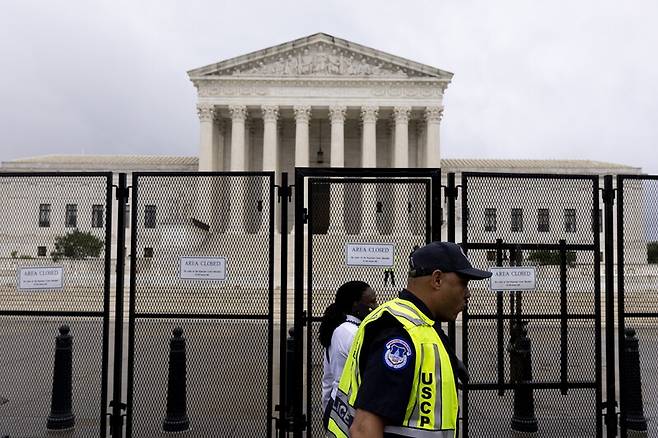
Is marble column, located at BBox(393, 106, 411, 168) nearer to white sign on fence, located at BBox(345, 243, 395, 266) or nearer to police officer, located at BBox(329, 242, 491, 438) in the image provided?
white sign on fence, located at BBox(345, 243, 395, 266)

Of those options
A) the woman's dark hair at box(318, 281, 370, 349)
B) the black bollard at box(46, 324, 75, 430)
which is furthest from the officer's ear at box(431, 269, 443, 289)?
the black bollard at box(46, 324, 75, 430)

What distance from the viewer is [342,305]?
5.17m

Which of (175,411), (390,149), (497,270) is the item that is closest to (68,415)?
(175,411)

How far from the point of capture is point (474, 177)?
6461mm

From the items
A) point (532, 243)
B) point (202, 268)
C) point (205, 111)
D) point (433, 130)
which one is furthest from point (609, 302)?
point (205, 111)

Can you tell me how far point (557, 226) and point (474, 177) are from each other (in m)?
1.15

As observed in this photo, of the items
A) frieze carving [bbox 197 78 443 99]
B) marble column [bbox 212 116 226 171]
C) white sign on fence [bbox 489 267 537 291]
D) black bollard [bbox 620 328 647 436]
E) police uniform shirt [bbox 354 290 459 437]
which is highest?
frieze carving [bbox 197 78 443 99]

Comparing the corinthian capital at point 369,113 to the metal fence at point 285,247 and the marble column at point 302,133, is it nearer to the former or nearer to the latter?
the marble column at point 302,133

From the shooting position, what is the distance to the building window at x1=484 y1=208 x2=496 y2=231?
21.4 ft

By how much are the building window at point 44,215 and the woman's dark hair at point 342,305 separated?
3.36 meters

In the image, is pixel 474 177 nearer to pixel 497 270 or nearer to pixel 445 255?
pixel 497 270

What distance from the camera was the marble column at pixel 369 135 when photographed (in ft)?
186

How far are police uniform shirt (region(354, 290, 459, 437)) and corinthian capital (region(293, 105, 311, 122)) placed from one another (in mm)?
55611

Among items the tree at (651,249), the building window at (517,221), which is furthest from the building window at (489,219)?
the tree at (651,249)
